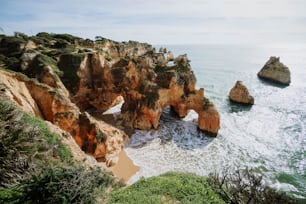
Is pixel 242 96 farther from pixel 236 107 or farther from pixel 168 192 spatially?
pixel 168 192

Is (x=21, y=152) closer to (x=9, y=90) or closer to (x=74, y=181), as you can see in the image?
(x=74, y=181)

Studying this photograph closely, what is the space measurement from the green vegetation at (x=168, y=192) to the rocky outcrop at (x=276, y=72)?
4910 cm

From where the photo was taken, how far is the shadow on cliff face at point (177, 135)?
2241 cm

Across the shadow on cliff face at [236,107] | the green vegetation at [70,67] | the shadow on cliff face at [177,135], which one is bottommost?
the shadow on cliff face at [177,135]

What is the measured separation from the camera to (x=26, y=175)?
25.7 feet

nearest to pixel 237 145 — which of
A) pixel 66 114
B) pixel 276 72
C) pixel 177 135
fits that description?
pixel 177 135

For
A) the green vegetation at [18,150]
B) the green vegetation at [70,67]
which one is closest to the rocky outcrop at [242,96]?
the green vegetation at [70,67]

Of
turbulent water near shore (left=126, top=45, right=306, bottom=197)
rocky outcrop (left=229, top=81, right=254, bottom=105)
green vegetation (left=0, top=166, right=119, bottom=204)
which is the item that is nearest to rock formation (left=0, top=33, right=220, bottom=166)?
turbulent water near shore (left=126, top=45, right=306, bottom=197)

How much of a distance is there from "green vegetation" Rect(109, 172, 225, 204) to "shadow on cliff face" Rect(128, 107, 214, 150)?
462 inches

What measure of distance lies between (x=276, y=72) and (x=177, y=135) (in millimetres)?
39553

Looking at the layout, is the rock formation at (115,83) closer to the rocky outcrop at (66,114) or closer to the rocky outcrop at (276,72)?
the rocky outcrop at (66,114)

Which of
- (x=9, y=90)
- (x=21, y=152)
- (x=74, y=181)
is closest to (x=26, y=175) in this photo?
(x=21, y=152)

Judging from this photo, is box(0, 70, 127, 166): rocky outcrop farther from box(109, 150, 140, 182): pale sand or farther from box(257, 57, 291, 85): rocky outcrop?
box(257, 57, 291, 85): rocky outcrop

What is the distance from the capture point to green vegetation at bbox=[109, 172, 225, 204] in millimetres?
8633
